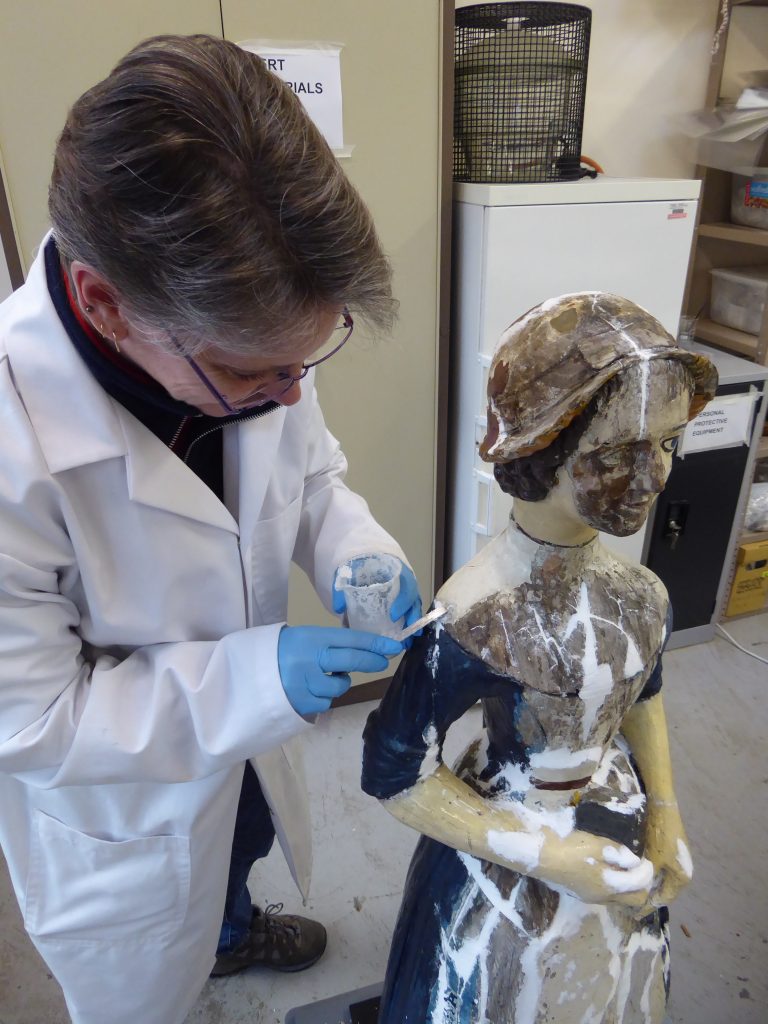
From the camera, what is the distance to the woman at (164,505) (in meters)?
0.61

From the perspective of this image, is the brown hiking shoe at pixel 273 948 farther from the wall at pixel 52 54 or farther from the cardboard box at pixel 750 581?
the cardboard box at pixel 750 581

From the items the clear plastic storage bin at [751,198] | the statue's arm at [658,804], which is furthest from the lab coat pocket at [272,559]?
the clear plastic storage bin at [751,198]

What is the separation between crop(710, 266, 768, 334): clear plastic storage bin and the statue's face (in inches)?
73.4

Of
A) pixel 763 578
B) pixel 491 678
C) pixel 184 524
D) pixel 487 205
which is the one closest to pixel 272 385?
pixel 184 524

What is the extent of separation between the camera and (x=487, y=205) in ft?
5.43

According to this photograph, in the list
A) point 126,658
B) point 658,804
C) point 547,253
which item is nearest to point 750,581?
point 547,253

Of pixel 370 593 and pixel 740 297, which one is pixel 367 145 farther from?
pixel 740 297

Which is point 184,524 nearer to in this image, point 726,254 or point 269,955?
point 269,955

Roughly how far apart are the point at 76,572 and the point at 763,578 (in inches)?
90.8

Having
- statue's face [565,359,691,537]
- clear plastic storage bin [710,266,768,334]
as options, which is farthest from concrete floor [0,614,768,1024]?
statue's face [565,359,691,537]

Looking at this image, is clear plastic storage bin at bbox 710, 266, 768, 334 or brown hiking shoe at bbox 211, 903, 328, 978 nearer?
brown hiking shoe at bbox 211, 903, 328, 978

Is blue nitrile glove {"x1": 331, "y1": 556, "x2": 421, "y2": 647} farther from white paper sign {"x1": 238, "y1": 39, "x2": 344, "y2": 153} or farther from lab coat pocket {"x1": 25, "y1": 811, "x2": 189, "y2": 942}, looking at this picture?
white paper sign {"x1": 238, "y1": 39, "x2": 344, "y2": 153}

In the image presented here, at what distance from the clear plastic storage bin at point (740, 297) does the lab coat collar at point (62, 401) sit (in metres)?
2.08

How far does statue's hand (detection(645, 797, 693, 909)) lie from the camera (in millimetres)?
886
